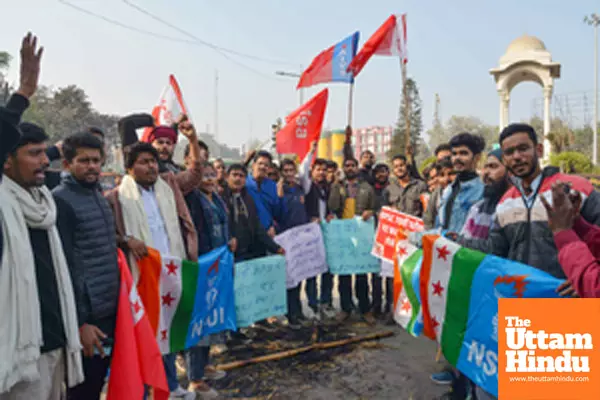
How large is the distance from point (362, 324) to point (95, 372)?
389cm

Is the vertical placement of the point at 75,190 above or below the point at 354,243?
above

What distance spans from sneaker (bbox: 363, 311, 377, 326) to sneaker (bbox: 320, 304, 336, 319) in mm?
457

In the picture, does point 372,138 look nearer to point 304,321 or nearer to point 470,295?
point 304,321

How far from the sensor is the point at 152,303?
3.66 meters

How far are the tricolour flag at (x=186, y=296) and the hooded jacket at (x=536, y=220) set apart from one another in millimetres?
2528

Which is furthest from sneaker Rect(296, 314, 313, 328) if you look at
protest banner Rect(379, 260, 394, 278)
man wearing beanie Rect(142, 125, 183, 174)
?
man wearing beanie Rect(142, 125, 183, 174)

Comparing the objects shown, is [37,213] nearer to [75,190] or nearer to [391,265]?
[75,190]

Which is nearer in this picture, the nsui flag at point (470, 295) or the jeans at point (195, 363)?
the nsui flag at point (470, 295)

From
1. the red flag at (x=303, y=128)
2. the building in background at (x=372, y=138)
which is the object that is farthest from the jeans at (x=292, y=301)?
the building in background at (x=372, y=138)

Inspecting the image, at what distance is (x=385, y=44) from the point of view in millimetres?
8641

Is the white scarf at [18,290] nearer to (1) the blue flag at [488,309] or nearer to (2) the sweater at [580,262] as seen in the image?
(2) the sweater at [580,262]

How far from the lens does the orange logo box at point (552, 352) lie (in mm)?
2346

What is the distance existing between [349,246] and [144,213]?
141 inches

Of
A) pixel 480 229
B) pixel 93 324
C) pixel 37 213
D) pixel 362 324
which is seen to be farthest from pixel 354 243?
pixel 37 213
